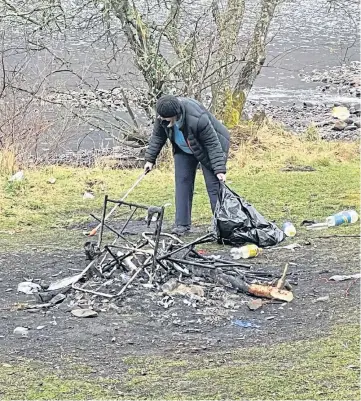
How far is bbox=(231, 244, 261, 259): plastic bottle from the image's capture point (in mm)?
6059

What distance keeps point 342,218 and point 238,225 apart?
4.15 ft

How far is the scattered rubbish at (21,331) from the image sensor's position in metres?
4.38

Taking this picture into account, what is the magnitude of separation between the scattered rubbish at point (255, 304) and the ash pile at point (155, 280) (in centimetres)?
9

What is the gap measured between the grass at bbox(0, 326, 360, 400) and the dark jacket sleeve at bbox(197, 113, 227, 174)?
2595 millimetres

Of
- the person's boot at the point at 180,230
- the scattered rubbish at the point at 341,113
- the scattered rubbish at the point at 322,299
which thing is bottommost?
the scattered rubbish at the point at 322,299

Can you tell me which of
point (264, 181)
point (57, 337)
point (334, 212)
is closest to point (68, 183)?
point (264, 181)

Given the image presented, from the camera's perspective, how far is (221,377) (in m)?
3.61

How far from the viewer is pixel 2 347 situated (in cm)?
418

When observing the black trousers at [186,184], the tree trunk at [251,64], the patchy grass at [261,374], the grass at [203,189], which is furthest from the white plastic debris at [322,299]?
the tree trunk at [251,64]

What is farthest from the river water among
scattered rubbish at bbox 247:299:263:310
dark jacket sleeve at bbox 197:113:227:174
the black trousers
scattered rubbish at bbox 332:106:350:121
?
scattered rubbish at bbox 247:299:263:310

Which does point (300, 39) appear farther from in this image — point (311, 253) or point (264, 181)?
point (311, 253)

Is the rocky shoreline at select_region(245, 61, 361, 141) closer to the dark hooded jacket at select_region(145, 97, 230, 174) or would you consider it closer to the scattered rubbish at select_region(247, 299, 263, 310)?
the dark hooded jacket at select_region(145, 97, 230, 174)

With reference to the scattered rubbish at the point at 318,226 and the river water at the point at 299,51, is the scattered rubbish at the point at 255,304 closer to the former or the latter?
the scattered rubbish at the point at 318,226

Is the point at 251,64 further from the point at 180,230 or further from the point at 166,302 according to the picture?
the point at 166,302
